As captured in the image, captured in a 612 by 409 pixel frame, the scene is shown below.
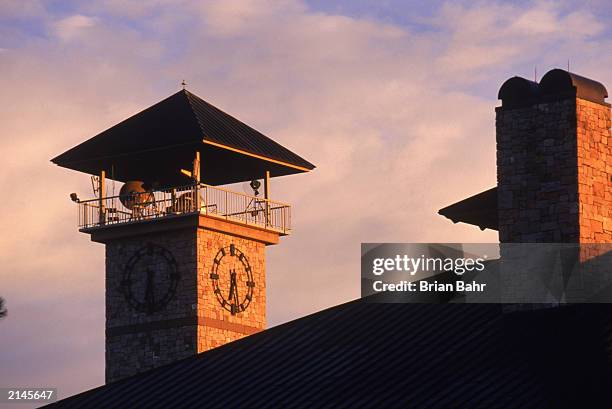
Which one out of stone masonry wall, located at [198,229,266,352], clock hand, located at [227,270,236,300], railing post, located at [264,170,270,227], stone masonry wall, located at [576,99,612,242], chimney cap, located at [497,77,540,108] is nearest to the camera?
stone masonry wall, located at [576,99,612,242]

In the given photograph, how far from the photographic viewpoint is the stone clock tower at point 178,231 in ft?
167

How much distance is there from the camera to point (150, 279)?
5172 centimetres

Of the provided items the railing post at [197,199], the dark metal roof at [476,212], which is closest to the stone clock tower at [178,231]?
the railing post at [197,199]

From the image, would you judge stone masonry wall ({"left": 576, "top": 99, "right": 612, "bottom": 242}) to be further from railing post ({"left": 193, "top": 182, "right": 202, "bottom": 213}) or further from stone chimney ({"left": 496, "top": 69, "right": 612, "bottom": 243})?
railing post ({"left": 193, "top": 182, "right": 202, "bottom": 213})

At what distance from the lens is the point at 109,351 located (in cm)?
5209

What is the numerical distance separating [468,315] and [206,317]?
2289 cm

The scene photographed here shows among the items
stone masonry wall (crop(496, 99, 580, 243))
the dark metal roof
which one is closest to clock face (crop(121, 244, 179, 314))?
the dark metal roof

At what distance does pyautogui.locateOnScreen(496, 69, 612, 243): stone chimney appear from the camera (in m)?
26.8

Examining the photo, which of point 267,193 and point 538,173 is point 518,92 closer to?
point 538,173

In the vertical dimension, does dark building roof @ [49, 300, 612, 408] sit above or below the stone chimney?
below

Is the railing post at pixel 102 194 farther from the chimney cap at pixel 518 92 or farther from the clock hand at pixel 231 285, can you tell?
the chimney cap at pixel 518 92

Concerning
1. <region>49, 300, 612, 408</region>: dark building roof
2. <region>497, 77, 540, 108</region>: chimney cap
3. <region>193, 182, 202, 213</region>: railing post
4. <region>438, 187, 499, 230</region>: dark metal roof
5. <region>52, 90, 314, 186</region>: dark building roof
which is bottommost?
<region>49, 300, 612, 408</region>: dark building roof

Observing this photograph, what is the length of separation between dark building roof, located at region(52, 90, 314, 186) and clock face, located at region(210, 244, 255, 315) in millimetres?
2700

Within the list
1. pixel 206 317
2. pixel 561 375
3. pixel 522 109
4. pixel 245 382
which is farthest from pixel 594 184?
pixel 206 317
